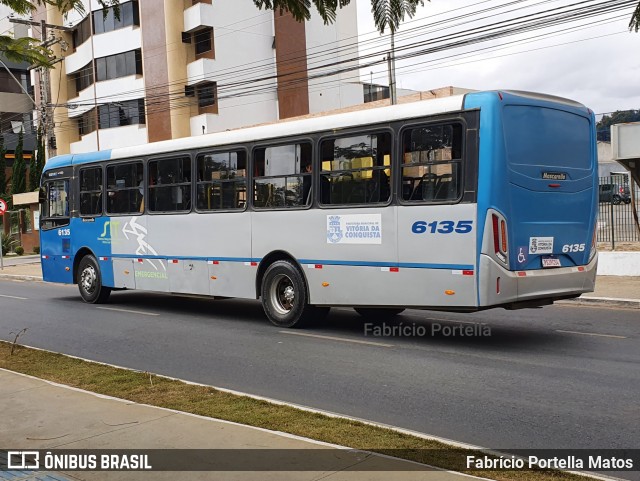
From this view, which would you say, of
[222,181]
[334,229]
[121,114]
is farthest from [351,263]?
[121,114]

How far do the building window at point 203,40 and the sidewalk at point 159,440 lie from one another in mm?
34511

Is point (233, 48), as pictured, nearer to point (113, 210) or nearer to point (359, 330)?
point (113, 210)

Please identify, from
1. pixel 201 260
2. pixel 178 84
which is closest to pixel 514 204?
pixel 201 260

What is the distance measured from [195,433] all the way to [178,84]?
36.0 m

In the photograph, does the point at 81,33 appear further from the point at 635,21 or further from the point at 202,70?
the point at 635,21

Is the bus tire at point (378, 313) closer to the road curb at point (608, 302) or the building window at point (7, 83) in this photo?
the road curb at point (608, 302)

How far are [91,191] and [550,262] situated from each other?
10639 millimetres

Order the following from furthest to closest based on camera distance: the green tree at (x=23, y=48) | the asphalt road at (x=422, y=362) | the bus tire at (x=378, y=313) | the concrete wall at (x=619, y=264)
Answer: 1. the concrete wall at (x=619, y=264)
2. the bus tire at (x=378, y=313)
3. the green tree at (x=23, y=48)
4. the asphalt road at (x=422, y=362)

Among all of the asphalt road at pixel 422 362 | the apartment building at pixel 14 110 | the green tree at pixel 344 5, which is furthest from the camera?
the apartment building at pixel 14 110

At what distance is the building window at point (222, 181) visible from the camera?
42.1 ft

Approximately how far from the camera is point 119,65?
139ft

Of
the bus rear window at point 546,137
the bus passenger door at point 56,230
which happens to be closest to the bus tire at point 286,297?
the bus rear window at point 546,137

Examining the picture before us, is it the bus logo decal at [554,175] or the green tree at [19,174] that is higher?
the green tree at [19,174]

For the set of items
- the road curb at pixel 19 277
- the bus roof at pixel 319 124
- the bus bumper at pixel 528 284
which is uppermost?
the bus roof at pixel 319 124
